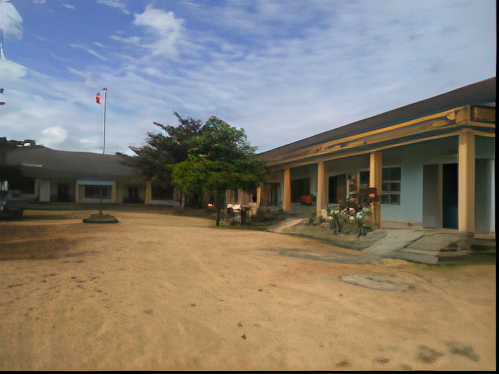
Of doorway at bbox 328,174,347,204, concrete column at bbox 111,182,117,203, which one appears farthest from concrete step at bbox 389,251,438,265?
concrete column at bbox 111,182,117,203

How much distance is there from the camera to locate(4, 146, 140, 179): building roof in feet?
9.87

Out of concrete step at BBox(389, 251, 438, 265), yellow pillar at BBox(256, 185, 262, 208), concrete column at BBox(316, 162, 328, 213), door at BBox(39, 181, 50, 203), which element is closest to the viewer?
door at BBox(39, 181, 50, 203)

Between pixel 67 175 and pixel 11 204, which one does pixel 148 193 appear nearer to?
pixel 67 175

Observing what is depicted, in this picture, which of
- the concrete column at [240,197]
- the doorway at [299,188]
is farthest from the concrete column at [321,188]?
the concrete column at [240,197]

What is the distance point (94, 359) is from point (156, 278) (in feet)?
3.97

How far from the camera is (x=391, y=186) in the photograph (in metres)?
4.34

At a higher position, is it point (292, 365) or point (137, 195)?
point (137, 195)

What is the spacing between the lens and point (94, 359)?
6.35 ft

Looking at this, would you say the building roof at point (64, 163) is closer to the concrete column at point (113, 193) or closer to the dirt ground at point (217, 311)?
the concrete column at point (113, 193)

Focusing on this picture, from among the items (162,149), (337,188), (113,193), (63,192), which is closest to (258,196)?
(337,188)

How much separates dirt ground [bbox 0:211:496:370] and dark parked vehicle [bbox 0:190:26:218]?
5.2 inches

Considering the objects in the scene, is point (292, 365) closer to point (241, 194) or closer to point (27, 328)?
point (27, 328)

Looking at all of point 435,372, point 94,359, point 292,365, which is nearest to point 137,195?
point 94,359

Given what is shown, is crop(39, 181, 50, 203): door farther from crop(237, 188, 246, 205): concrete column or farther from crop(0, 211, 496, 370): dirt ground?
crop(237, 188, 246, 205): concrete column
